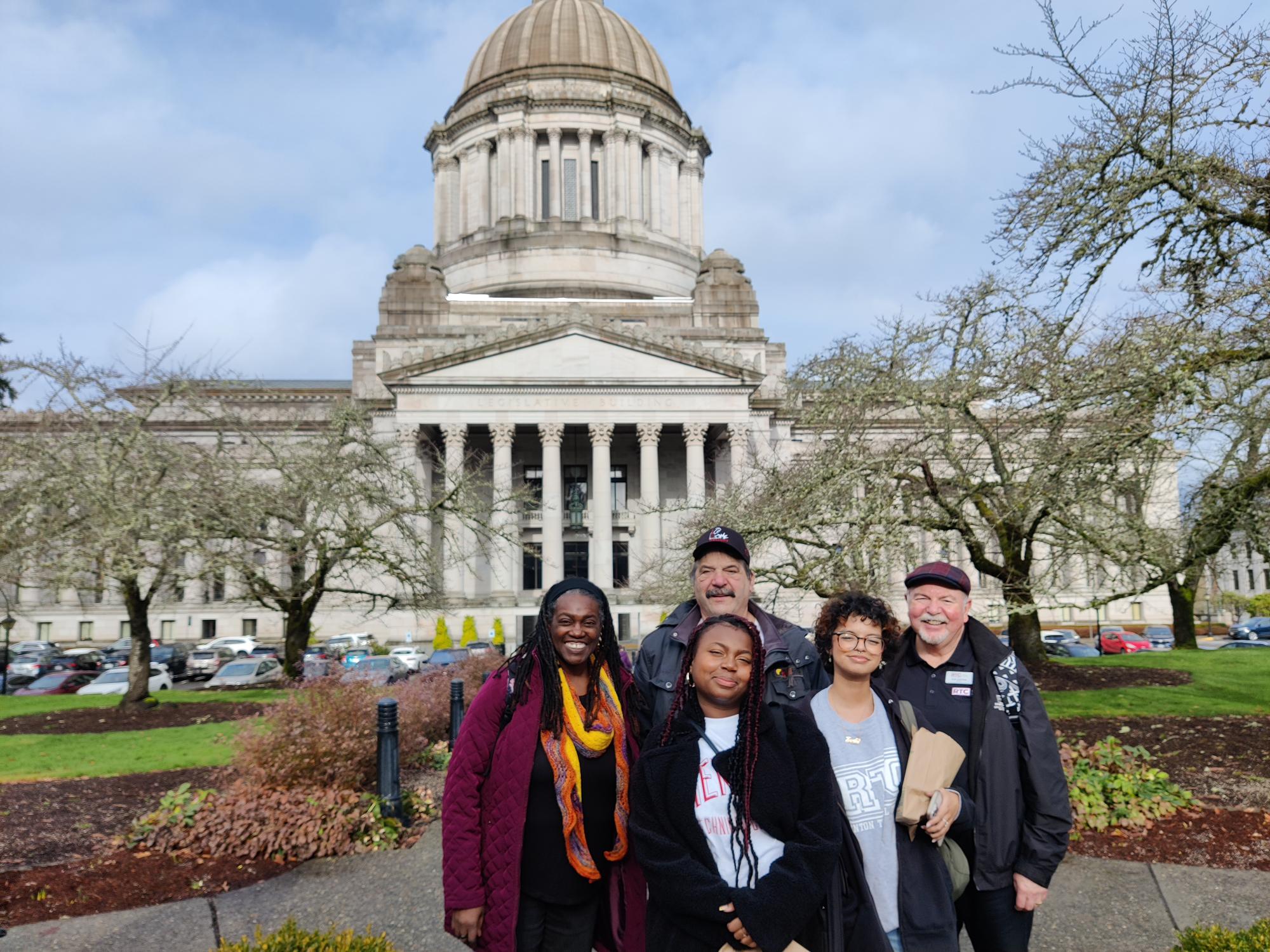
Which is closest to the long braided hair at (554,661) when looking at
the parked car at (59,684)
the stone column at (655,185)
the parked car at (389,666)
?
the parked car at (389,666)

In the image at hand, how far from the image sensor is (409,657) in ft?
111

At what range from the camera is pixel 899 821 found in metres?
3.97

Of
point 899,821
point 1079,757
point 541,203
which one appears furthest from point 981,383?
point 541,203

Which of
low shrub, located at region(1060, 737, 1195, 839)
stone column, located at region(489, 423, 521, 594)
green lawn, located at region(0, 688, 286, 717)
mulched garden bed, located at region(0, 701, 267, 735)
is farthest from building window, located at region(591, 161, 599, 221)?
low shrub, located at region(1060, 737, 1195, 839)

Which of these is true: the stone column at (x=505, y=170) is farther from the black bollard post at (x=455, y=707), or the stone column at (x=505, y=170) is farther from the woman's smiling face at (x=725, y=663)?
the woman's smiling face at (x=725, y=663)

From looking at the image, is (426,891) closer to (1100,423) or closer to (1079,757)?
(1079,757)

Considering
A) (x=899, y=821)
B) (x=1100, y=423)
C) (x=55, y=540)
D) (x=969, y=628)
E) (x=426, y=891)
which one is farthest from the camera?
(x=55, y=540)

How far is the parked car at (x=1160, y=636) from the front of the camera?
1577 inches

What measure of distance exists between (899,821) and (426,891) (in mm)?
4735

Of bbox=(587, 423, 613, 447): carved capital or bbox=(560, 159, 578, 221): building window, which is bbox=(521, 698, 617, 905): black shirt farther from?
bbox=(560, 159, 578, 221): building window

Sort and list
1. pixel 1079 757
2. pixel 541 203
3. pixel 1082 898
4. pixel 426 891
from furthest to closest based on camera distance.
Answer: pixel 541 203 < pixel 1079 757 < pixel 426 891 < pixel 1082 898

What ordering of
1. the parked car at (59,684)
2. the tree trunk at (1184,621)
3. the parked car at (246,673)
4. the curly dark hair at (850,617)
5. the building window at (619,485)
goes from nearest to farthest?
the curly dark hair at (850,617) → the parked car at (59,684) → the parked car at (246,673) → the tree trunk at (1184,621) → the building window at (619,485)

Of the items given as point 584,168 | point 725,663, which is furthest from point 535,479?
point 725,663

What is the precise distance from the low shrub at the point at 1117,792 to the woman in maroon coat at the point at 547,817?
5565 millimetres
